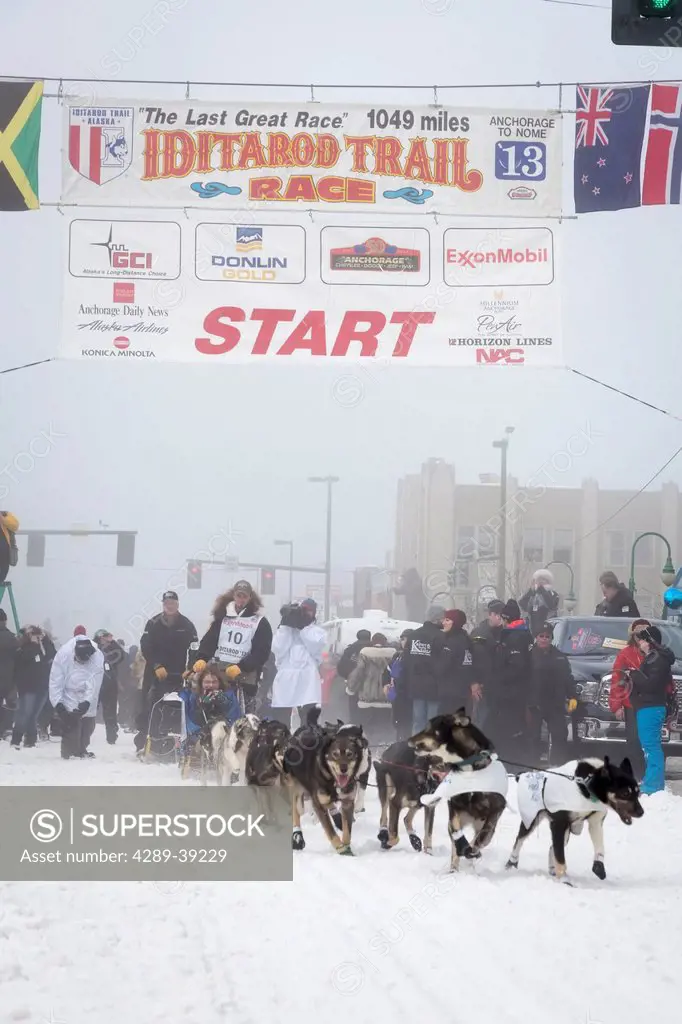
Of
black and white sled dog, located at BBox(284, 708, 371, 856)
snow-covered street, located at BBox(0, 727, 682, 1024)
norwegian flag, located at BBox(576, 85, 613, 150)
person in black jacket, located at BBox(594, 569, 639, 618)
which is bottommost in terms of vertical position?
snow-covered street, located at BBox(0, 727, 682, 1024)

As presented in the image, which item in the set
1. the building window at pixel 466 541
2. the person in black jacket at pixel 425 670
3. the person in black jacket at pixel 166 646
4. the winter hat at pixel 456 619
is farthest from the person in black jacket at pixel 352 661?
the building window at pixel 466 541

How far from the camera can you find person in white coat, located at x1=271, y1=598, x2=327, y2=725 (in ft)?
36.1

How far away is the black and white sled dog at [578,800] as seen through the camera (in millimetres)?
6387

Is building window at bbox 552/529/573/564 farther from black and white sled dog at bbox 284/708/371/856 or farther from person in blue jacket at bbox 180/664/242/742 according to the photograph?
black and white sled dog at bbox 284/708/371/856

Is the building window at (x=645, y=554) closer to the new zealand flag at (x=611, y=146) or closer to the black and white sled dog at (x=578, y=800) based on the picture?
the new zealand flag at (x=611, y=146)

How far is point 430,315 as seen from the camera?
11727 mm

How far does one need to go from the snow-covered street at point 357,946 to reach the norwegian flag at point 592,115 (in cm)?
696

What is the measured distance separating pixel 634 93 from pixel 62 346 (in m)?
5.65

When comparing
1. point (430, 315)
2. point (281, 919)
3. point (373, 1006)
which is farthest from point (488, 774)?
point (430, 315)

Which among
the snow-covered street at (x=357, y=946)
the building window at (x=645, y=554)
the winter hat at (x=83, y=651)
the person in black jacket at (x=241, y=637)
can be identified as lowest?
the snow-covered street at (x=357, y=946)

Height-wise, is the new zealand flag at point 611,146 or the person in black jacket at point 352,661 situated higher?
the new zealand flag at point 611,146

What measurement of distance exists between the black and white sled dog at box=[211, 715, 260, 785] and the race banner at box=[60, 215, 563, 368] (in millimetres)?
3542

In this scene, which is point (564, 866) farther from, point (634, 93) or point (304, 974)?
point (634, 93)

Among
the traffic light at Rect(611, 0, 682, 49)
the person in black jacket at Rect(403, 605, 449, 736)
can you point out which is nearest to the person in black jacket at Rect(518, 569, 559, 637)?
the person in black jacket at Rect(403, 605, 449, 736)
